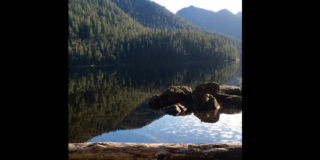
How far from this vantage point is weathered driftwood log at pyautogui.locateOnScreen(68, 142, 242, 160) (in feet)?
17.7

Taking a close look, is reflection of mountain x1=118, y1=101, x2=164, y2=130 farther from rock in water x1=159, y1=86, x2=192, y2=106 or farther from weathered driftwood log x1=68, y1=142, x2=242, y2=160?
weathered driftwood log x1=68, y1=142, x2=242, y2=160

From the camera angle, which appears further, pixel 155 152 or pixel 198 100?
pixel 198 100

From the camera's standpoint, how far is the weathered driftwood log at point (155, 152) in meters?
5.39

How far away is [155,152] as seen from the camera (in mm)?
5516

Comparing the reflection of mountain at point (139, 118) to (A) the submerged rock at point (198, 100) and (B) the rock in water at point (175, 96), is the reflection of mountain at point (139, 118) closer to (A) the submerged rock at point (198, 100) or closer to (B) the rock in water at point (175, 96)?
(A) the submerged rock at point (198, 100)

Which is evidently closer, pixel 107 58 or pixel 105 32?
pixel 107 58

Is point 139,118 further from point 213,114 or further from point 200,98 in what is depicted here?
point 200,98

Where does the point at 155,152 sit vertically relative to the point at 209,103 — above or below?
above

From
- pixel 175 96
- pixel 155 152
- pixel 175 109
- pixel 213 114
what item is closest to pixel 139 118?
pixel 175 109

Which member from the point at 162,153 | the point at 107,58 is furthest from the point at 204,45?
the point at 162,153
